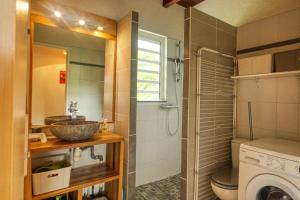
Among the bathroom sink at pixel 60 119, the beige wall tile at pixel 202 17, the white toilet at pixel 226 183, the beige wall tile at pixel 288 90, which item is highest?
the beige wall tile at pixel 202 17

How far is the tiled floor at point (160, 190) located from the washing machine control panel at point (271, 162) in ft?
3.61

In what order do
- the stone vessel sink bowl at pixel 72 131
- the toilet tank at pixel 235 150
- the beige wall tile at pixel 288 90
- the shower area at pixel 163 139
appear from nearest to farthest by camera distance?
the stone vessel sink bowl at pixel 72 131 → the beige wall tile at pixel 288 90 → the toilet tank at pixel 235 150 → the shower area at pixel 163 139

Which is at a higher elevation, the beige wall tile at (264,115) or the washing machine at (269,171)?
the beige wall tile at (264,115)

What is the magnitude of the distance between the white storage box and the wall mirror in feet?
1.54

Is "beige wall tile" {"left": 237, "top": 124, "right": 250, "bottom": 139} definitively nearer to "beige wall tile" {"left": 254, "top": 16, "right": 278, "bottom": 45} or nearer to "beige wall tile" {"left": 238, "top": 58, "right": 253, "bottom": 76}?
"beige wall tile" {"left": 238, "top": 58, "right": 253, "bottom": 76}

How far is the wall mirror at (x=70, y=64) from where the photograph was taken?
1.65 meters

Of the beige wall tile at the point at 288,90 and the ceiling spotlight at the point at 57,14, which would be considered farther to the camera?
the beige wall tile at the point at 288,90

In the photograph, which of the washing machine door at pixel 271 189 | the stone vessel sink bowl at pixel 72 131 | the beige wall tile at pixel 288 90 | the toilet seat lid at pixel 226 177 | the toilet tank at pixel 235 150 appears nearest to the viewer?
the washing machine door at pixel 271 189

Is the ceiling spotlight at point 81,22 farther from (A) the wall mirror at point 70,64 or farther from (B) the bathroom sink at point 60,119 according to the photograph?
(B) the bathroom sink at point 60,119

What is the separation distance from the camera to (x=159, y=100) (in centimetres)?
267

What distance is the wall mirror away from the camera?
5.42 feet

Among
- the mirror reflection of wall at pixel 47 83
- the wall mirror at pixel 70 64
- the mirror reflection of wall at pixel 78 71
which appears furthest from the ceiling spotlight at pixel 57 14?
the mirror reflection of wall at pixel 47 83

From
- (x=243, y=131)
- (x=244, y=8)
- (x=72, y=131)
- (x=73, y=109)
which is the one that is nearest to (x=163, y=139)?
(x=243, y=131)

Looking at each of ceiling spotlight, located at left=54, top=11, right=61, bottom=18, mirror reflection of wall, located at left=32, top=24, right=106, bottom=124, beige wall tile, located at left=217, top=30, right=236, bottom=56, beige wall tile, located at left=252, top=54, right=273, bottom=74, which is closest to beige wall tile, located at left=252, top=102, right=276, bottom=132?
beige wall tile, located at left=252, top=54, right=273, bottom=74
